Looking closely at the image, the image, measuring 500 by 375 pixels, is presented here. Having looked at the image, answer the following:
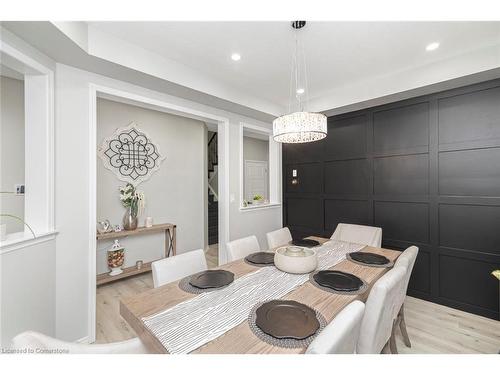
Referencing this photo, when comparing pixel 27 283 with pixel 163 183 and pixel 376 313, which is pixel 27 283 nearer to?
pixel 163 183

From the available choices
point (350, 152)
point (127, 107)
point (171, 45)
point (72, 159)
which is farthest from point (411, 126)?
point (127, 107)

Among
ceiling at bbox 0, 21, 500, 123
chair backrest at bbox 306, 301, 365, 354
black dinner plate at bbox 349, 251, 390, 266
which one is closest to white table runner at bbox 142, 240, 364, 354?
chair backrest at bbox 306, 301, 365, 354

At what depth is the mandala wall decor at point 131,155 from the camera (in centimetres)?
292

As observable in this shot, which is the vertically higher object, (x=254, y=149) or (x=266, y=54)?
(x=266, y=54)

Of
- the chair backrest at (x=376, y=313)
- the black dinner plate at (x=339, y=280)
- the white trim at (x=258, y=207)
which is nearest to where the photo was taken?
the chair backrest at (x=376, y=313)

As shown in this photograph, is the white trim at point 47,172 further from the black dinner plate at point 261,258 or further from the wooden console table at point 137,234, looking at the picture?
the black dinner plate at point 261,258

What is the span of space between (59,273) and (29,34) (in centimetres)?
173

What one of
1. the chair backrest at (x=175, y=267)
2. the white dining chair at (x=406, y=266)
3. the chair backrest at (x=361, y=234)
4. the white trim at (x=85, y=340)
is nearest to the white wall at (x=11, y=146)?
the white trim at (x=85, y=340)

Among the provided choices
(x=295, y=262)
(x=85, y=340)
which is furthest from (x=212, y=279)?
(x=85, y=340)

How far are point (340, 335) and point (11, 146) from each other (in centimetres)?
325

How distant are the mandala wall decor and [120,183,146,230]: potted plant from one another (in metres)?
0.20

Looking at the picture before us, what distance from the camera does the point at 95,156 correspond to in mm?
1901

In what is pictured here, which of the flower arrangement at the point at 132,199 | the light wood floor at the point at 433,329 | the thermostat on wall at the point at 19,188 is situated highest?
the thermostat on wall at the point at 19,188

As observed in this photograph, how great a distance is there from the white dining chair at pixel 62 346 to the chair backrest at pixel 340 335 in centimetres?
75
